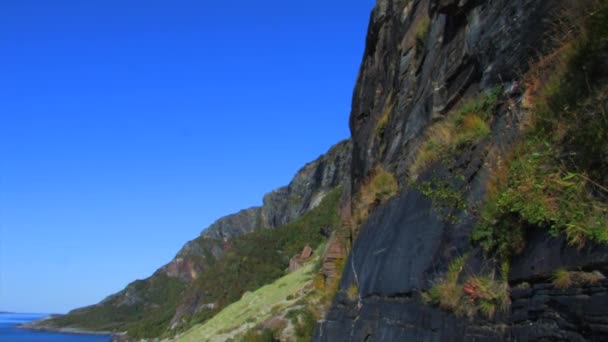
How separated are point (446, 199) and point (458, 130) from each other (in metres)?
1.58

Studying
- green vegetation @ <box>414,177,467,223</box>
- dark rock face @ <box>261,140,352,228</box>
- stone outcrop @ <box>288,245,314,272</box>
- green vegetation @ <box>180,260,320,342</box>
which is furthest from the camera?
dark rock face @ <box>261,140,352,228</box>

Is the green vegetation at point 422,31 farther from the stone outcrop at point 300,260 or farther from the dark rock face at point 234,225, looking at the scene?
the dark rock face at point 234,225

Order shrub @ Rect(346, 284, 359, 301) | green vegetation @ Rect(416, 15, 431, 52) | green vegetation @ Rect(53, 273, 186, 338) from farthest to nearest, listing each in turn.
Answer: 1. green vegetation @ Rect(53, 273, 186, 338)
2. green vegetation @ Rect(416, 15, 431, 52)
3. shrub @ Rect(346, 284, 359, 301)

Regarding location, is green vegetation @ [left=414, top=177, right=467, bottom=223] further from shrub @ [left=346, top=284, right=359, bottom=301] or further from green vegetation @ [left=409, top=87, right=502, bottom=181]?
shrub @ [left=346, top=284, right=359, bottom=301]

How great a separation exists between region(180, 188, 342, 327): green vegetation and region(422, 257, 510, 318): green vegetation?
42657 mm

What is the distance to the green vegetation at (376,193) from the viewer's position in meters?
11.5

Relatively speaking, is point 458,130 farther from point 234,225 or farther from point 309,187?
point 234,225

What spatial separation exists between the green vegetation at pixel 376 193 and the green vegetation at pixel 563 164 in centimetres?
487

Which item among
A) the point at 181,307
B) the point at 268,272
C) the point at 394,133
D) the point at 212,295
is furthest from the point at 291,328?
the point at 181,307

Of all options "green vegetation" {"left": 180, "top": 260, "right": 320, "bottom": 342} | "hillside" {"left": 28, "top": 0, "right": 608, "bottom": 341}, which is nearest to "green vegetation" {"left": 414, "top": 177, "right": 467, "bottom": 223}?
"hillside" {"left": 28, "top": 0, "right": 608, "bottom": 341}

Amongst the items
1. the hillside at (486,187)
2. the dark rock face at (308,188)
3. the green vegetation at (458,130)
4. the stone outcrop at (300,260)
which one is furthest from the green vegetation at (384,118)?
the dark rock face at (308,188)

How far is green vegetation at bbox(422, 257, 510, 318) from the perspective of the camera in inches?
219

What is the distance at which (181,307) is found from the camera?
69562mm

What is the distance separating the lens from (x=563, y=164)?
541 centimetres
